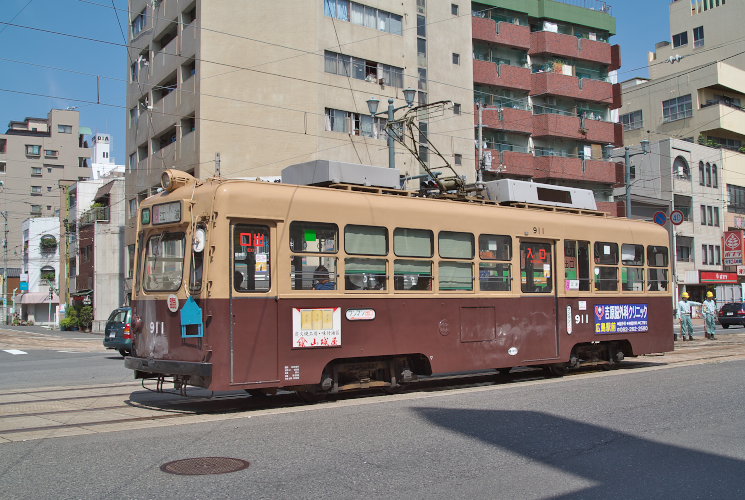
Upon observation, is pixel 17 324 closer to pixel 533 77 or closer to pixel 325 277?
Answer: pixel 533 77

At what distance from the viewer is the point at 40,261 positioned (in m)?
72.2

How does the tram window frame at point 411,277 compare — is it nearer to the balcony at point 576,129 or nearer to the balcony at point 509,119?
the balcony at point 509,119

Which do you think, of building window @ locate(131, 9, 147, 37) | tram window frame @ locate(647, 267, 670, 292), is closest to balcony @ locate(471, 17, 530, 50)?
building window @ locate(131, 9, 147, 37)

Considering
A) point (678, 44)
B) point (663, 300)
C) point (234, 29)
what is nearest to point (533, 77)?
point (234, 29)

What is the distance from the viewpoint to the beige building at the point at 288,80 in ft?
112

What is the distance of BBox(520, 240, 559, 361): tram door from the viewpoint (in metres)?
13.1

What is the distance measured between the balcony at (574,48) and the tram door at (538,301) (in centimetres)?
3671

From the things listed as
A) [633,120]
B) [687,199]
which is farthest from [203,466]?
[633,120]

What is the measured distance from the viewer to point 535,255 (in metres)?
13.4

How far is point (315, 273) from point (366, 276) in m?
0.92

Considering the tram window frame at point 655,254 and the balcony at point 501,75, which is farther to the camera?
the balcony at point 501,75

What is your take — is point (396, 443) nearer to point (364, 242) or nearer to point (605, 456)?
point (605, 456)

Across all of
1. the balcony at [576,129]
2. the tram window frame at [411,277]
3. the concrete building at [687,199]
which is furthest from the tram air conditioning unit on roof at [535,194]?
the concrete building at [687,199]

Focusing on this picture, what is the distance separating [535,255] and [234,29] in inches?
994
